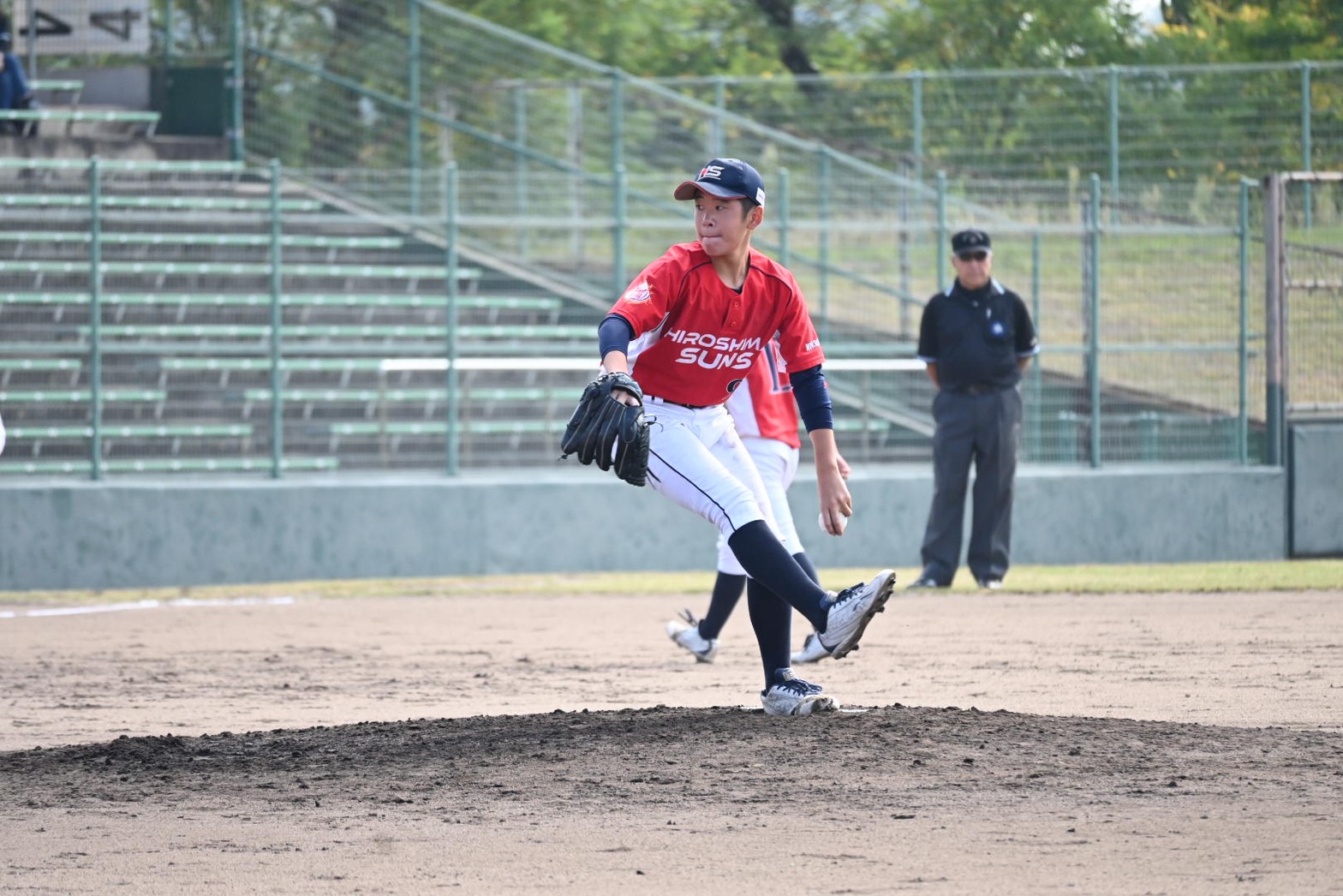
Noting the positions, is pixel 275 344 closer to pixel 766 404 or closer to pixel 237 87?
pixel 237 87

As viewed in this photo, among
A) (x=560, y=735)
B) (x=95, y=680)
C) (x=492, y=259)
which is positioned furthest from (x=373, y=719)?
(x=492, y=259)

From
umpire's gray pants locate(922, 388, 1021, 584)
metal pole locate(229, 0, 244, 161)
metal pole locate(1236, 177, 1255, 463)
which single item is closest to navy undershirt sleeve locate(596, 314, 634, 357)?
umpire's gray pants locate(922, 388, 1021, 584)

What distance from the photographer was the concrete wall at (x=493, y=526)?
15.0 metres

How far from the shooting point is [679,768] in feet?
20.6

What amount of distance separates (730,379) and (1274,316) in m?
11.3

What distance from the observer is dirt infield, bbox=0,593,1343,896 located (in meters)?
5.04

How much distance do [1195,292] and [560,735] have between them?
12.0 meters

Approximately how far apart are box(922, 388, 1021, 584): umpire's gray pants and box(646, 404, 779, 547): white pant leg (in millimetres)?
5934

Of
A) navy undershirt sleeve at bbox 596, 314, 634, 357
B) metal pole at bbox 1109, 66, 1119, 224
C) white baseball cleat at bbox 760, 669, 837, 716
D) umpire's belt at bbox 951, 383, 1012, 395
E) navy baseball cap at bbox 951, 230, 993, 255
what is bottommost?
white baseball cleat at bbox 760, 669, 837, 716

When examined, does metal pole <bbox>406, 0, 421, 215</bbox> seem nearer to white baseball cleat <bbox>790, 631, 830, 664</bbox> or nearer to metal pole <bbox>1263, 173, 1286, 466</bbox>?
metal pole <bbox>1263, 173, 1286, 466</bbox>

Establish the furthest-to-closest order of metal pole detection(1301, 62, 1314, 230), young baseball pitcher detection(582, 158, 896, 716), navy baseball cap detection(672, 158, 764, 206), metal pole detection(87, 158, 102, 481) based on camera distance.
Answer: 1. metal pole detection(1301, 62, 1314, 230)
2. metal pole detection(87, 158, 102, 481)
3. navy baseball cap detection(672, 158, 764, 206)
4. young baseball pitcher detection(582, 158, 896, 716)

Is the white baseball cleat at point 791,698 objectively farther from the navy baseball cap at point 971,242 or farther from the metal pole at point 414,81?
the metal pole at point 414,81

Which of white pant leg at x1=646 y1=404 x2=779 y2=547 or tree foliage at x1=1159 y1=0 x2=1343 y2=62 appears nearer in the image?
white pant leg at x1=646 y1=404 x2=779 y2=547

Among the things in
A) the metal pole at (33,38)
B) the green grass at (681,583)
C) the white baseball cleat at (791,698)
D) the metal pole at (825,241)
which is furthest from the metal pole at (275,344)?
the white baseball cleat at (791,698)
